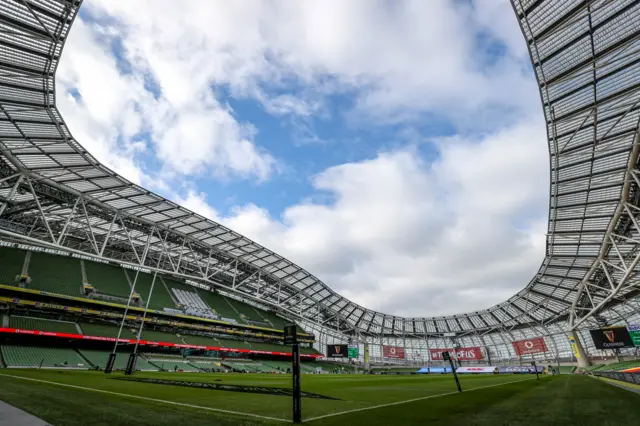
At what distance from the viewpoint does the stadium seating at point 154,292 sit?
50.3 m

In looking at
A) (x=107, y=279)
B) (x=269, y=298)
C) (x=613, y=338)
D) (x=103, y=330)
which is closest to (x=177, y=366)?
(x=103, y=330)

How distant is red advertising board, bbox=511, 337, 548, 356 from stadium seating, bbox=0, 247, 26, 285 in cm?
8826

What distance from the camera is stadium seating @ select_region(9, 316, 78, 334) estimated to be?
34875mm

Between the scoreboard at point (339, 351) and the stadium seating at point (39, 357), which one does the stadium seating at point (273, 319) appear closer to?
the scoreboard at point (339, 351)

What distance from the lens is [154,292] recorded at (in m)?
54.4

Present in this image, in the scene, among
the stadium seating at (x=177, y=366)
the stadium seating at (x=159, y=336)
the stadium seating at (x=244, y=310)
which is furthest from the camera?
the stadium seating at (x=244, y=310)

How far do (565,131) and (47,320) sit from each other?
57984 mm

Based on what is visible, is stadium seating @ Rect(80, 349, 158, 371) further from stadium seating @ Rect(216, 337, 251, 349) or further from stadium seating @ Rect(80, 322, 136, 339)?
stadium seating @ Rect(216, 337, 251, 349)

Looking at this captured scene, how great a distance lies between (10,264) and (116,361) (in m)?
21.7

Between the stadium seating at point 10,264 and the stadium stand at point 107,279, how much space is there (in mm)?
8389

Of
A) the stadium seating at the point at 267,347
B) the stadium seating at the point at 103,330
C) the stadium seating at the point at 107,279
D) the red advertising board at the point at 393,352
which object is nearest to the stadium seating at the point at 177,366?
the stadium seating at the point at 103,330

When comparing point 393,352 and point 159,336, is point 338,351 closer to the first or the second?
point 393,352

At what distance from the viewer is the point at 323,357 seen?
243ft

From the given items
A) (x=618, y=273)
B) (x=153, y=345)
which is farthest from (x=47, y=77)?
(x=618, y=273)
